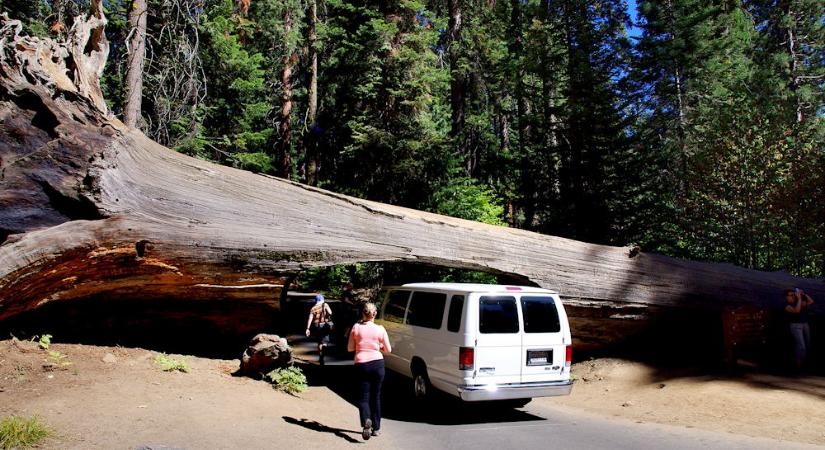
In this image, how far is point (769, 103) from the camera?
16.7 meters

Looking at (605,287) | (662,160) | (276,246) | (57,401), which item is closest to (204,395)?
(57,401)

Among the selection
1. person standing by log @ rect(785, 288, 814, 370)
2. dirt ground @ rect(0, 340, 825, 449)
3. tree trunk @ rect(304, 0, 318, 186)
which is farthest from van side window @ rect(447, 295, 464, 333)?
tree trunk @ rect(304, 0, 318, 186)

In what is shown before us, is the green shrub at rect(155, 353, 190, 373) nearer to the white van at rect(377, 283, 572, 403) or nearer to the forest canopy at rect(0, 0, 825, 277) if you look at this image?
the white van at rect(377, 283, 572, 403)

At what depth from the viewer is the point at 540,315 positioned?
26.7 feet

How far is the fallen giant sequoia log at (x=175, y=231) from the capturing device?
24.8 feet

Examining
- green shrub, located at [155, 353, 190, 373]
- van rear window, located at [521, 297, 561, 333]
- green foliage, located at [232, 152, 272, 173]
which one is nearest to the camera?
van rear window, located at [521, 297, 561, 333]

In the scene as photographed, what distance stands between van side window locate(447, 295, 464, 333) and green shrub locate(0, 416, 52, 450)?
502cm

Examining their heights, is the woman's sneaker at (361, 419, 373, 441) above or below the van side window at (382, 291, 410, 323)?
below

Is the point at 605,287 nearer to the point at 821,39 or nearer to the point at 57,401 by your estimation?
the point at 57,401

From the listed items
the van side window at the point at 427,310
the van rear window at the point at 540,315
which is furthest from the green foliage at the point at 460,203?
the van rear window at the point at 540,315

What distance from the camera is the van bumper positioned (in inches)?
292

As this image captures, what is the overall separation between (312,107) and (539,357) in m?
19.9

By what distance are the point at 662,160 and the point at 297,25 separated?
56.5ft

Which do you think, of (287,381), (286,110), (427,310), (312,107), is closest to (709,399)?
(427,310)
